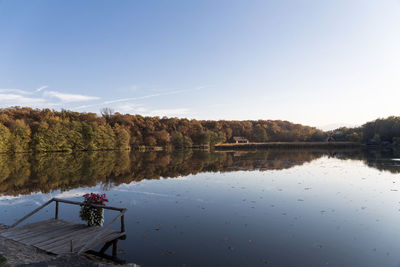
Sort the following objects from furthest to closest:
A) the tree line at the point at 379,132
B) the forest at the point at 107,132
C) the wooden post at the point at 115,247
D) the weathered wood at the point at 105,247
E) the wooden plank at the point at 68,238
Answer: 1. the tree line at the point at 379,132
2. the forest at the point at 107,132
3. the weathered wood at the point at 105,247
4. the wooden post at the point at 115,247
5. the wooden plank at the point at 68,238

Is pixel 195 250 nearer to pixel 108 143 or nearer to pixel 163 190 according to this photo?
pixel 163 190

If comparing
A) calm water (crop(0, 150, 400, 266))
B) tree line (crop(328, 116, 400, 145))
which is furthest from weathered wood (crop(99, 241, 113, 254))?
tree line (crop(328, 116, 400, 145))

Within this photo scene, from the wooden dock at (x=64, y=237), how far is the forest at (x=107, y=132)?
71.9 meters

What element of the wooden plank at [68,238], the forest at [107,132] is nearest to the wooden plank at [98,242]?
the wooden plank at [68,238]

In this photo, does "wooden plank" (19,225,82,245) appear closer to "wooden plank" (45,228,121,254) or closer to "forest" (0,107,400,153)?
"wooden plank" (45,228,121,254)

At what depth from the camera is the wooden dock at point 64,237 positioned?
26.0 feet

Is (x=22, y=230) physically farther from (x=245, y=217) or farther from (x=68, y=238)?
(x=245, y=217)

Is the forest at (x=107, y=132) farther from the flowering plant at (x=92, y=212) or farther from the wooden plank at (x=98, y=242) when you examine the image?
the wooden plank at (x=98, y=242)

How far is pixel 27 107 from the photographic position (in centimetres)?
9431

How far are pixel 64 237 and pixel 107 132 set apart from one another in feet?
274

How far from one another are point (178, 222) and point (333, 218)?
7.90 meters

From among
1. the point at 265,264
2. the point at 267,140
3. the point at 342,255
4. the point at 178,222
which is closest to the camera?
the point at 265,264

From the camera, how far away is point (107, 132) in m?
87.5

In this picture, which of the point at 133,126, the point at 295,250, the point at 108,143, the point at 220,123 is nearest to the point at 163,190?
the point at 295,250
